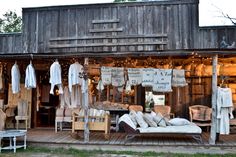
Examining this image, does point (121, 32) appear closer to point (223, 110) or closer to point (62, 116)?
point (62, 116)

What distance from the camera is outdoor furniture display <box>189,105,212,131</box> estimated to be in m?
10.6

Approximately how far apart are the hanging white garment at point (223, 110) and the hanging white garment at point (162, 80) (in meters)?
1.45

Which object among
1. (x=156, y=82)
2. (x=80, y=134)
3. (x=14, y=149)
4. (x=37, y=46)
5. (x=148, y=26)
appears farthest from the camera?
(x=37, y=46)

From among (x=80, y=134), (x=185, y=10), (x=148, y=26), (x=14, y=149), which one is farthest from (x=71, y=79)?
(x=185, y=10)

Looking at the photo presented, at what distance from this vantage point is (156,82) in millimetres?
9023

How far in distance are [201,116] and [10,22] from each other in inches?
679

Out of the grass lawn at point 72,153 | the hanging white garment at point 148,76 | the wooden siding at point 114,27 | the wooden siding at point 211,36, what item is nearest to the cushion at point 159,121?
the hanging white garment at point 148,76

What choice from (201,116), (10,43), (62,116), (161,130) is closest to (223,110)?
(161,130)

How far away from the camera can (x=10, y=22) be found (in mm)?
22844

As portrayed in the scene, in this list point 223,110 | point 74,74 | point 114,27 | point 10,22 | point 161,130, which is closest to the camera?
point 223,110

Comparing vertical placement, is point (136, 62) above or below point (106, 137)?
above

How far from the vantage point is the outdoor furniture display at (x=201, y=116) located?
10.6m

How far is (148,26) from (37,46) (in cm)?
419

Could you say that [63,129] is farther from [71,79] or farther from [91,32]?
Result: [91,32]
